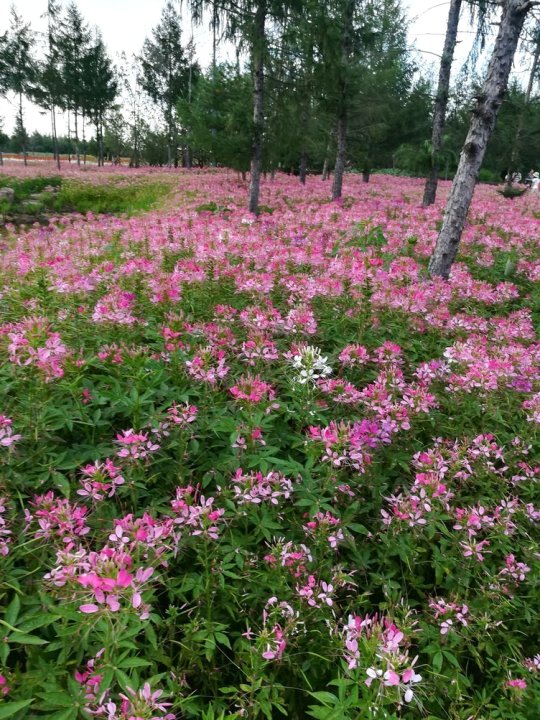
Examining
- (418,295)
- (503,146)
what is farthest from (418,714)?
(503,146)

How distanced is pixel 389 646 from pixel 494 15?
1080 centimetres

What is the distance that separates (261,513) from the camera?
7.38 ft

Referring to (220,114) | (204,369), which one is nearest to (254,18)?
(220,114)

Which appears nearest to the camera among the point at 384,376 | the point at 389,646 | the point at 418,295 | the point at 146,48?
the point at 389,646

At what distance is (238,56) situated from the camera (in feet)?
34.7

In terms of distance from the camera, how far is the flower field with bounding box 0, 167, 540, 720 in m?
1.45

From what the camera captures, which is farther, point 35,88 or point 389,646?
point 35,88

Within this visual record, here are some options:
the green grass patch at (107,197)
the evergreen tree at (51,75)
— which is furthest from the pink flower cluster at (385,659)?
the evergreen tree at (51,75)

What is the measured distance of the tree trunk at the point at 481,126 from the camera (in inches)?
199

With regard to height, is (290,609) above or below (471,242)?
below

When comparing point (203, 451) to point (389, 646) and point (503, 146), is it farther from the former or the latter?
point (503, 146)

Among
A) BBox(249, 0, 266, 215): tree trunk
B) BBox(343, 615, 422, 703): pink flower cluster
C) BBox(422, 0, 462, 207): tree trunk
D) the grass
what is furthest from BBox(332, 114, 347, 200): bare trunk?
BBox(343, 615, 422, 703): pink flower cluster

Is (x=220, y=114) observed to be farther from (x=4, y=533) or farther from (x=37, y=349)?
(x=4, y=533)

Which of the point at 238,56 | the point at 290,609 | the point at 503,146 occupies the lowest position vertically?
the point at 290,609
